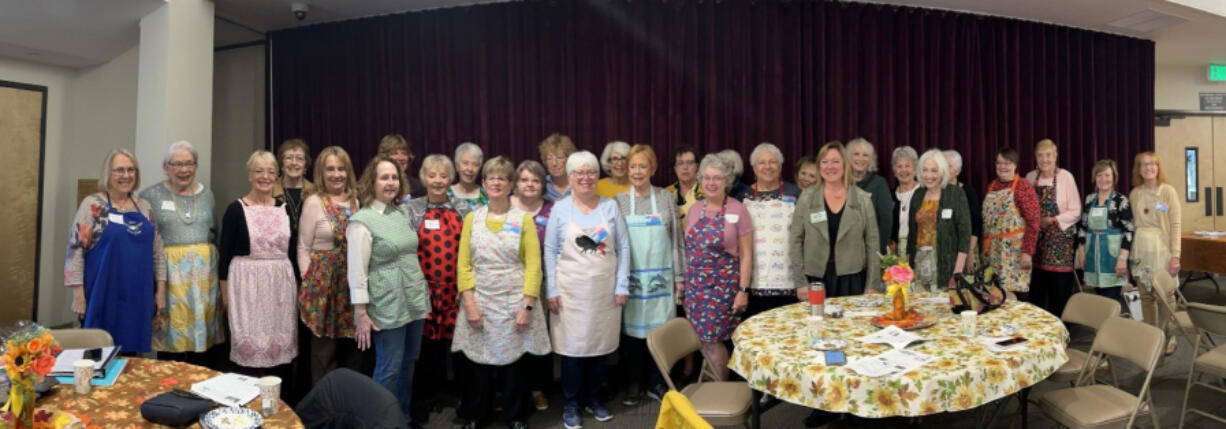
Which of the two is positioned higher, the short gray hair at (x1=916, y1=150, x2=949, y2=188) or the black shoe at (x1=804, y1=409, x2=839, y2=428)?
the short gray hair at (x1=916, y1=150, x2=949, y2=188)

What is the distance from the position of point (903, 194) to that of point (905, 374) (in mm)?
2608

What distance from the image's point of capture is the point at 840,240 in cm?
352

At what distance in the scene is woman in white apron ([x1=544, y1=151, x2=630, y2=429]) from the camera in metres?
3.27

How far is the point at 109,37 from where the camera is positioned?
15.4ft

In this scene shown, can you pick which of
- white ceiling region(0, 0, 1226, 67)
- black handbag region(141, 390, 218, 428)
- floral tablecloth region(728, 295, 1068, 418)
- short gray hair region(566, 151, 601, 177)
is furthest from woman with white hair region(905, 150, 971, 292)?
black handbag region(141, 390, 218, 428)

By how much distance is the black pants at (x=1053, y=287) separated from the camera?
480 centimetres

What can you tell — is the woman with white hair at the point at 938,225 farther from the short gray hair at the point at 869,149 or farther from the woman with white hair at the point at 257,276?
the woman with white hair at the point at 257,276

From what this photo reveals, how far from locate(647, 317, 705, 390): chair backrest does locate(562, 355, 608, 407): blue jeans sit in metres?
0.72

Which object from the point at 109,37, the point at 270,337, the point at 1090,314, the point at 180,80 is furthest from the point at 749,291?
the point at 109,37

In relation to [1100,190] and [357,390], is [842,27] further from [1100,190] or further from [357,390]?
[357,390]

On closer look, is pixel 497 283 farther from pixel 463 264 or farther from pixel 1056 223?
pixel 1056 223

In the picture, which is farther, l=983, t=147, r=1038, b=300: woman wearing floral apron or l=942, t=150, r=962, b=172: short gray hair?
l=942, t=150, r=962, b=172: short gray hair

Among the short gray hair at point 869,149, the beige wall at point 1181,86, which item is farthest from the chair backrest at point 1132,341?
the beige wall at point 1181,86

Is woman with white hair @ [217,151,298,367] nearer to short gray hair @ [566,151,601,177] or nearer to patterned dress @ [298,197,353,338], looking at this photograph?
patterned dress @ [298,197,353,338]
